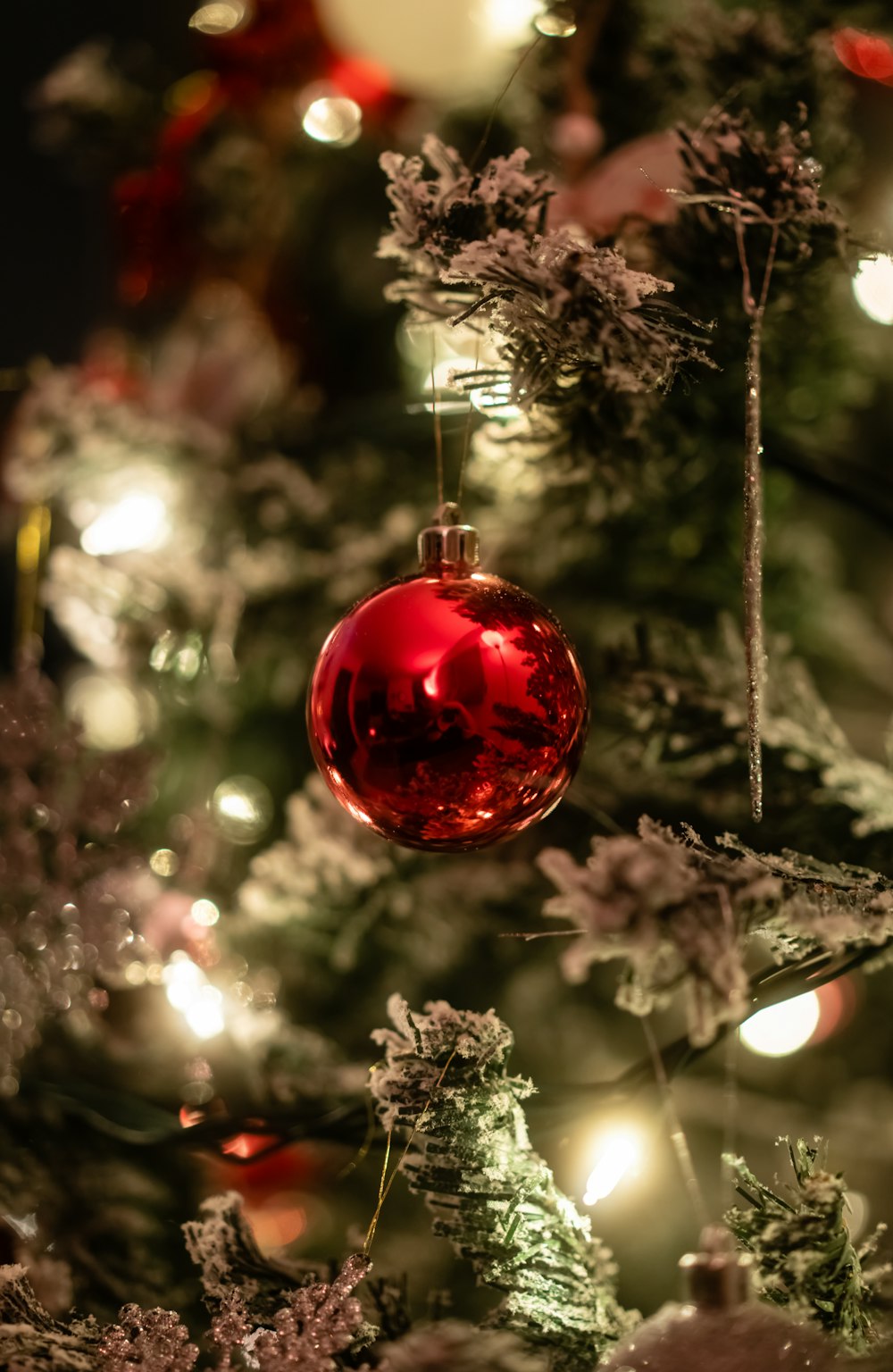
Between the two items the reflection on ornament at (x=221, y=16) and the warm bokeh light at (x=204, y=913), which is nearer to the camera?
the warm bokeh light at (x=204, y=913)

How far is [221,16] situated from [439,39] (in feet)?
0.94

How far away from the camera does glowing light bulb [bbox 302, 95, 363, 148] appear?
3.13 feet

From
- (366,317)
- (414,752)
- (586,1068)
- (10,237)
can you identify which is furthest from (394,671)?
(10,237)

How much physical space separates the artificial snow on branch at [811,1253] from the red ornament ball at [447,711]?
18 centimetres

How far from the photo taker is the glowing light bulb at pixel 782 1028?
92 cm

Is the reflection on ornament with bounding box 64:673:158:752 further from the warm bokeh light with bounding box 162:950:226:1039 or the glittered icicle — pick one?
the glittered icicle

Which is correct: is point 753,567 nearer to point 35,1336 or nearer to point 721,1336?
point 721,1336

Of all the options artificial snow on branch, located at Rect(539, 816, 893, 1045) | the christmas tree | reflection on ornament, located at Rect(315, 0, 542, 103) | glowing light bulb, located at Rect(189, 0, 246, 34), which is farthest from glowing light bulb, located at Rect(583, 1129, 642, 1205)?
glowing light bulb, located at Rect(189, 0, 246, 34)

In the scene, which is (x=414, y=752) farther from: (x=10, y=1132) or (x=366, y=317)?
(x=366, y=317)

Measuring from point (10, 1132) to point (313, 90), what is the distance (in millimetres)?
949

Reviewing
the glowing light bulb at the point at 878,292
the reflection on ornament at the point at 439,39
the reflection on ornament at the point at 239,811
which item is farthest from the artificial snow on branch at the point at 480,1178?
the reflection on ornament at the point at 439,39

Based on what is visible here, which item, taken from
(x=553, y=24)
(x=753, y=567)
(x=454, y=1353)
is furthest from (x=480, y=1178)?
(x=553, y=24)

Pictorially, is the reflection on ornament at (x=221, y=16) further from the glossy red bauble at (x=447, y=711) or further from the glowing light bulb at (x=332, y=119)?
the glossy red bauble at (x=447, y=711)

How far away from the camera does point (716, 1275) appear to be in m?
0.36
